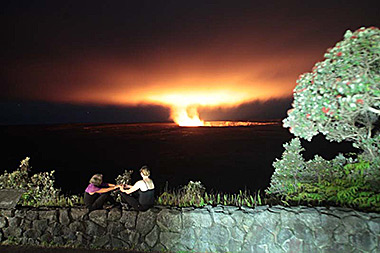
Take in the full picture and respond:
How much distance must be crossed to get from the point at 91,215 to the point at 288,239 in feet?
14.5

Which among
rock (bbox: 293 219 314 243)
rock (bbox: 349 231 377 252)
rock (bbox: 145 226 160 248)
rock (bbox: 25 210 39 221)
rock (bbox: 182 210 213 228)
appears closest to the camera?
rock (bbox: 349 231 377 252)

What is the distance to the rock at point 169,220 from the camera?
18.7ft

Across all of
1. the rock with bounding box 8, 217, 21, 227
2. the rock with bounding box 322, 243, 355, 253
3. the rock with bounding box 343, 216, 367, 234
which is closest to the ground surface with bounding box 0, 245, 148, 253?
the rock with bounding box 8, 217, 21, 227

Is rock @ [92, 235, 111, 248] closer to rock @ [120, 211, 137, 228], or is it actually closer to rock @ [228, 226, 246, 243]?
rock @ [120, 211, 137, 228]

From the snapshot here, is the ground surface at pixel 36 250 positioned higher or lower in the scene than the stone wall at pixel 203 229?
lower

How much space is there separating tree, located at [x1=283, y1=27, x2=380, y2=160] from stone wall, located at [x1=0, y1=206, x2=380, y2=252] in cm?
198

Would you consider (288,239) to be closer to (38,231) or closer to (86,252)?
(86,252)

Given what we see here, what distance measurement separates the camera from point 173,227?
18.7ft

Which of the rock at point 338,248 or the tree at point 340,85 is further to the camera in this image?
the rock at point 338,248

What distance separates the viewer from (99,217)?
5957mm

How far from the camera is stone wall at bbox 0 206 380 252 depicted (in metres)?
4.99

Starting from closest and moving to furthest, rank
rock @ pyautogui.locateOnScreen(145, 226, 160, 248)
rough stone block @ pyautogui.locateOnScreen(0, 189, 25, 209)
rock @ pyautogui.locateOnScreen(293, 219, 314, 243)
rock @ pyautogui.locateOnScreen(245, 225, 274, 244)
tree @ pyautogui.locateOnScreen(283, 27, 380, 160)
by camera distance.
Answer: tree @ pyautogui.locateOnScreen(283, 27, 380, 160) → rock @ pyautogui.locateOnScreen(293, 219, 314, 243) → rock @ pyautogui.locateOnScreen(245, 225, 274, 244) → rock @ pyautogui.locateOnScreen(145, 226, 160, 248) → rough stone block @ pyautogui.locateOnScreen(0, 189, 25, 209)

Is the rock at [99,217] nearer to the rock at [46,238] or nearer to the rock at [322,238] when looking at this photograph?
the rock at [46,238]

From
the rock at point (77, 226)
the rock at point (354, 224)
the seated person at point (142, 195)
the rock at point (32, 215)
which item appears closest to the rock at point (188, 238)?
the seated person at point (142, 195)
